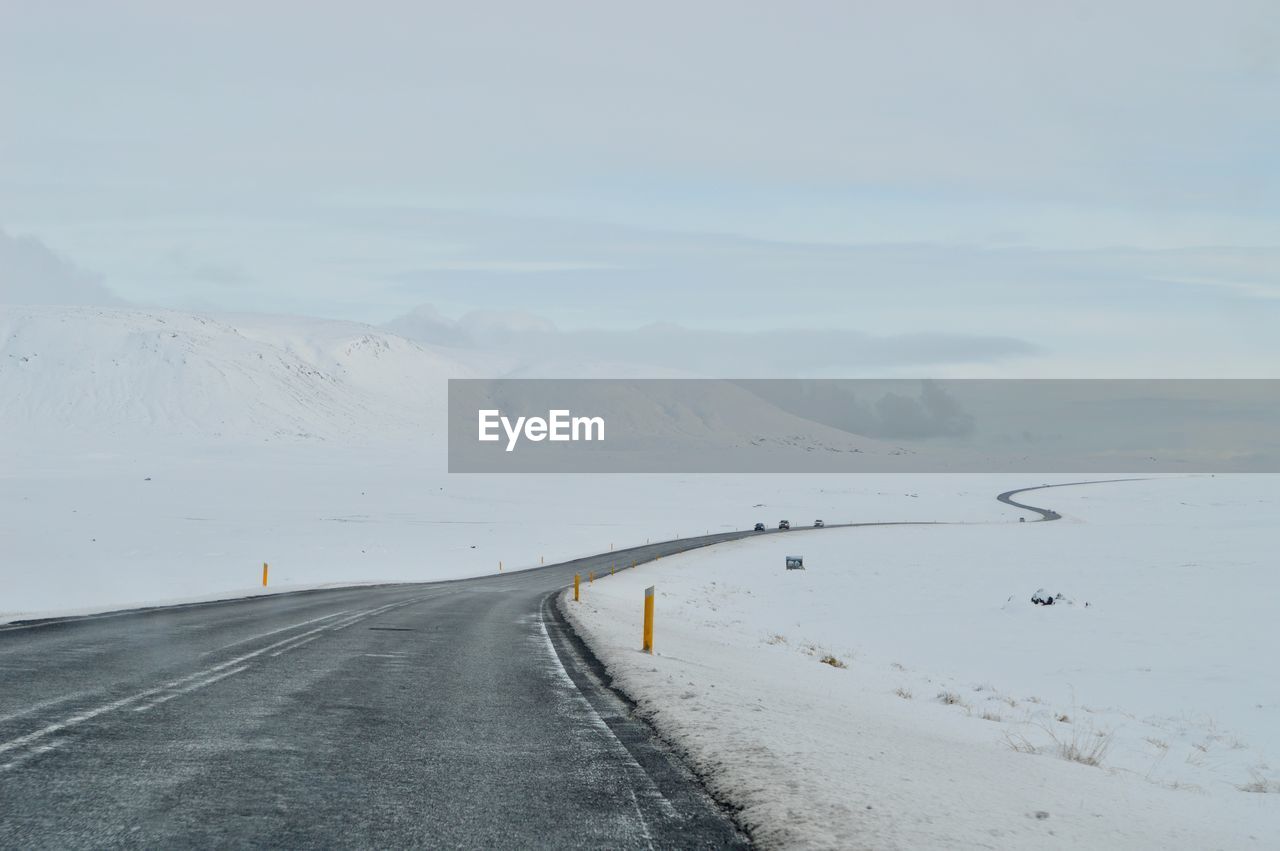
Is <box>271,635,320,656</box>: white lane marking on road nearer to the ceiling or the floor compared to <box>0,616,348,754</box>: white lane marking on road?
nearer to the floor

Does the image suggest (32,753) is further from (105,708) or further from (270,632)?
(270,632)

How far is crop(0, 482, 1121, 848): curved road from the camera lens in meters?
5.69

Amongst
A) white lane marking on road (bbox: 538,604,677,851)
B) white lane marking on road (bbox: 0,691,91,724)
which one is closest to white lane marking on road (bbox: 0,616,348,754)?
white lane marking on road (bbox: 0,691,91,724)

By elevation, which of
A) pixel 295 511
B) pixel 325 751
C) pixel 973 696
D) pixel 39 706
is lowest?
pixel 973 696

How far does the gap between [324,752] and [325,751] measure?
44mm

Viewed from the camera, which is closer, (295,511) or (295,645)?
(295,645)

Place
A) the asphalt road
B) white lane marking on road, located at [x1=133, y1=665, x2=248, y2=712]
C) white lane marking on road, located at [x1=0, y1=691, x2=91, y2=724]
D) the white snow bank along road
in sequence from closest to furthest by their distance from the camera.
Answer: the asphalt road
the white snow bank along road
white lane marking on road, located at [x1=0, y1=691, x2=91, y2=724]
white lane marking on road, located at [x1=133, y1=665, x2=248, y2=712]

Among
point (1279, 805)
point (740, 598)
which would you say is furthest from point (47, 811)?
point (740, 598)

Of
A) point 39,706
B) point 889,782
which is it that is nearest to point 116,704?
point 39,706

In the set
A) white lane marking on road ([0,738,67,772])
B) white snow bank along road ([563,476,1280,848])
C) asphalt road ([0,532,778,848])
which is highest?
white lane marking on road ([0,738,67,772])

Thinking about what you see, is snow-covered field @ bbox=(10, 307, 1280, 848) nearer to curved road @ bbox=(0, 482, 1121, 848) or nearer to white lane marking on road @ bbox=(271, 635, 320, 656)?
curved road @ bbox=(0, 482, 1121, 848)

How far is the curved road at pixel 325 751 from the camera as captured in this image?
5688mm

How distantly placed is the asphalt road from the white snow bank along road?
2.22 ft

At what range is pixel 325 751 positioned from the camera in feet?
25.3
